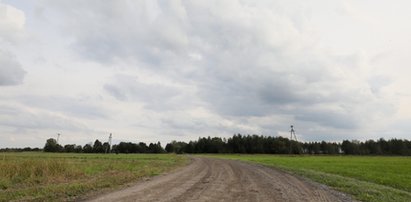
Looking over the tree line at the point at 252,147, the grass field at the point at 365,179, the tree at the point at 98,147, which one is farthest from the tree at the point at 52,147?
the grass field at the point at 365,179

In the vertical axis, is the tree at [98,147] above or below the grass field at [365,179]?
above

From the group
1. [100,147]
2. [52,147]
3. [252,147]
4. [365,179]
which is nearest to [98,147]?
[100,147]

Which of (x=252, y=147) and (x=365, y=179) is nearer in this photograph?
(x=365, y=179)

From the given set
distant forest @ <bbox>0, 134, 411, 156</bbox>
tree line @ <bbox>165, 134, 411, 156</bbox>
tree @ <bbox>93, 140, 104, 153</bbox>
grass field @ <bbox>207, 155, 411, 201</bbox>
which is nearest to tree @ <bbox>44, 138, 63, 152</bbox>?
distant forest @ <bbox>0, 134, 411, 156</bbox>

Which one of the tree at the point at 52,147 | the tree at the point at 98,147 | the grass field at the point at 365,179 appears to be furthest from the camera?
the tree at the point at 52,147

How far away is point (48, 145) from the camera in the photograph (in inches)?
7219

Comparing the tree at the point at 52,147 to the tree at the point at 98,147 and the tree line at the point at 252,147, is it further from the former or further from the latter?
the tree line at the point at 252,147

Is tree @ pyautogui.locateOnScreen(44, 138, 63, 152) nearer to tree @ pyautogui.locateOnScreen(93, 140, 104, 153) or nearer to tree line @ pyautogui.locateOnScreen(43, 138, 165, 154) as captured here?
tree line @ pyautogui.locateOnScreen(43, 138, 165, 154)

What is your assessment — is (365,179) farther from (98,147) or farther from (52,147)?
(52,147)

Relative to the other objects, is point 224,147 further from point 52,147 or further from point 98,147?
point 52,147

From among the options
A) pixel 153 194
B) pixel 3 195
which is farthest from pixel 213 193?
pixel 3 195

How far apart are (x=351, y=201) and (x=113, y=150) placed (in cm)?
16788

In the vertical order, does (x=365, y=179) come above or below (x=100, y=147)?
below

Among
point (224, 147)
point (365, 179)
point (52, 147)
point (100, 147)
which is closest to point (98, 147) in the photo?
point (100, 147)
